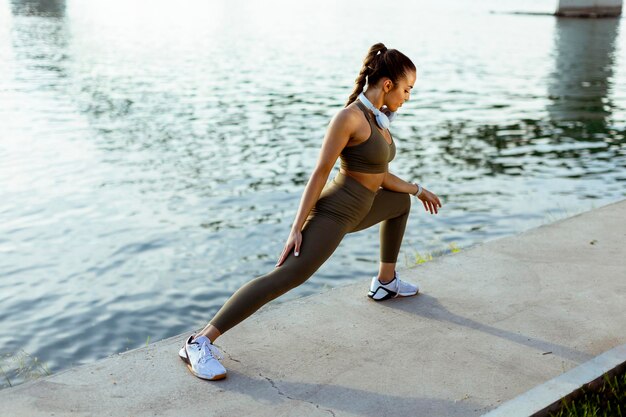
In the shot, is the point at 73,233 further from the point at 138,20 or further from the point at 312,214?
the point at 138,20

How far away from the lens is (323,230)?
4.96 m

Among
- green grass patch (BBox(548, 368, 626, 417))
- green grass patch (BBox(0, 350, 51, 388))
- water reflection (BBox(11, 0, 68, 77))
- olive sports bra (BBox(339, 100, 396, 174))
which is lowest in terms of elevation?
water reflection (BBox(11, 0, 68, 77))

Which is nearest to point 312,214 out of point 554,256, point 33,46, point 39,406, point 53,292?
point 39,406

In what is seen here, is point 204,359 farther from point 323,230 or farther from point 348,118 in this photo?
point 348,118

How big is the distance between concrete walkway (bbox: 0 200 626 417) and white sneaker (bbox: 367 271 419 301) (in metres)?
0.06

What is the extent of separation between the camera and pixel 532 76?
29078 millimetres

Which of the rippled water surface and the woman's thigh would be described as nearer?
the woman's thigh

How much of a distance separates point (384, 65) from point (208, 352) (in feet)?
6.51

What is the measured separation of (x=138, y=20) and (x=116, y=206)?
52.3m

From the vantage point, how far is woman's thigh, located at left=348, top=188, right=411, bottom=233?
5.39 meters

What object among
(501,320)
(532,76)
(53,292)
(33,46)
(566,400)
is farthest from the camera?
(33,46)

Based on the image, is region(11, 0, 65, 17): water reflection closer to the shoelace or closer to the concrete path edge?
the shoelace

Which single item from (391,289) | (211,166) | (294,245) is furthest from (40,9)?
(294,245)

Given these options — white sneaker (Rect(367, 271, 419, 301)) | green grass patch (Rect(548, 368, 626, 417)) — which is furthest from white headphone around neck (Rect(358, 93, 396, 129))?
green grass patch (Rect(548, 368, 626, 417))
